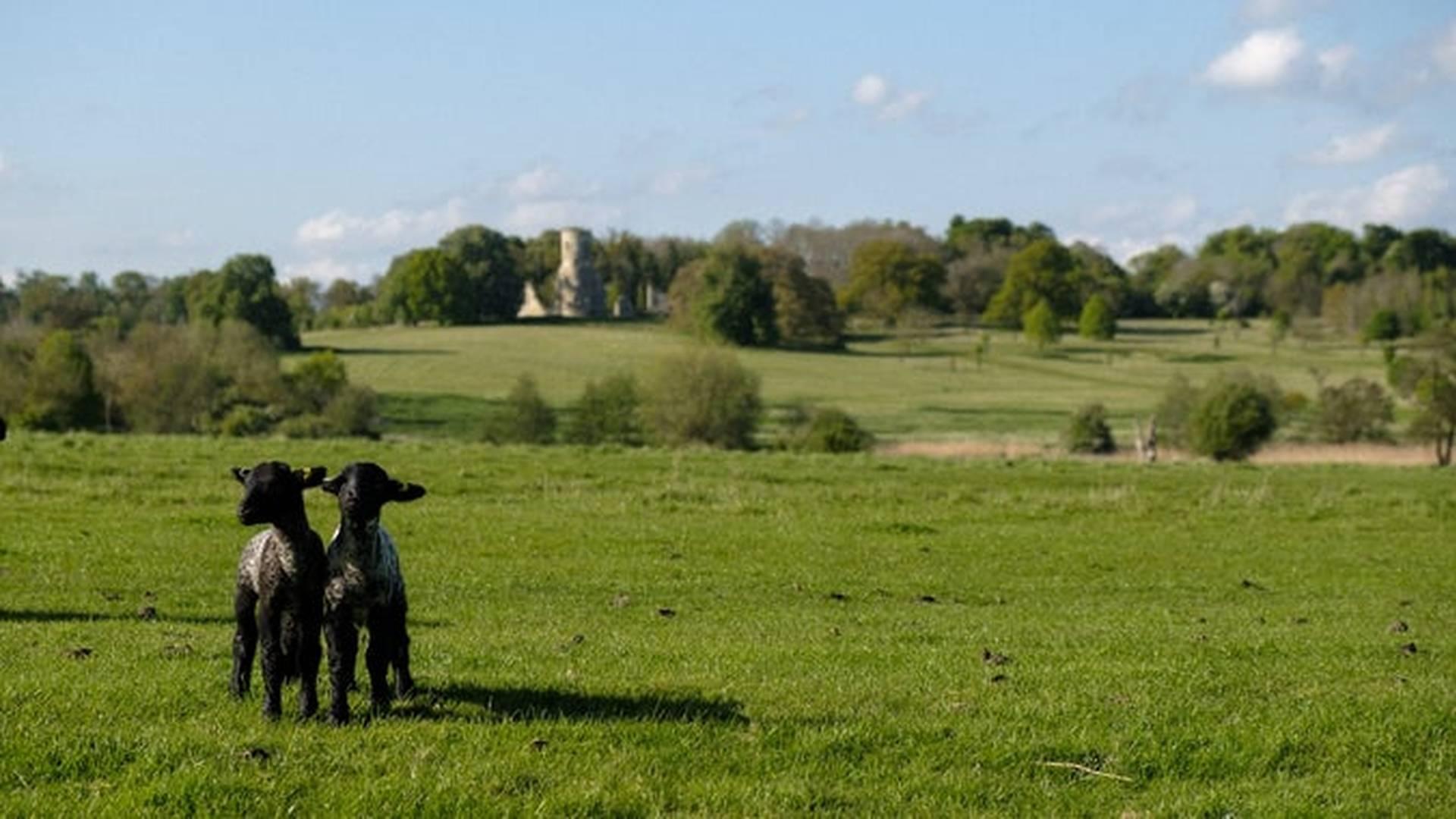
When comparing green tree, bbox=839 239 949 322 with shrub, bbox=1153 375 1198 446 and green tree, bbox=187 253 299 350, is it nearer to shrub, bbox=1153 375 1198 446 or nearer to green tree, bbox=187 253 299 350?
A: green tree, bbox=187 253 299 350

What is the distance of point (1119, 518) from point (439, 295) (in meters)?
146

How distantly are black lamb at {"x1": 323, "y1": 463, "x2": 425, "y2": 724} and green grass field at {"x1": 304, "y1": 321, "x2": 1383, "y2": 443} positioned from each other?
72.9 m

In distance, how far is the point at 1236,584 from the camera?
2547cm

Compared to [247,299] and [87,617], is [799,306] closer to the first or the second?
[247,299]

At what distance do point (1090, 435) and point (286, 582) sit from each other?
7193cm

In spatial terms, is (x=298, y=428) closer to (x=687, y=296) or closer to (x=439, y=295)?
(x=687, y=296)

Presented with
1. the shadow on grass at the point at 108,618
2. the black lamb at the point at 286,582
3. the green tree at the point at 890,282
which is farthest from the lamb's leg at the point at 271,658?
the green tree at the point at 890,282

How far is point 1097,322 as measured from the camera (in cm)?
16762

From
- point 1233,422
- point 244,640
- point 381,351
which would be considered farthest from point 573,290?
point 244,640

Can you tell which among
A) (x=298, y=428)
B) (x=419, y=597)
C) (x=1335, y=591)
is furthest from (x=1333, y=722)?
(x=298, y=428)

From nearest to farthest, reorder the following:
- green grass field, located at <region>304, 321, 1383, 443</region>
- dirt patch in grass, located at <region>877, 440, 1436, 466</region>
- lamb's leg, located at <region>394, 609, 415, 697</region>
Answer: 1. lamb's leg, located at <region>394, 609, 415, 697</region>
2. dirt patch in grass, located at <region>877, 440, 1436, 466</region>
3. green grass field, located at <region>304, 321, 1383, 443</region>

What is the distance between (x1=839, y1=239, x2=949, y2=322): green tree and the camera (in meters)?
182

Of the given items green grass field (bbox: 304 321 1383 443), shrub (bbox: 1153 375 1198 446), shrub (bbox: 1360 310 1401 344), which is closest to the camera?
shrub (bbox: 1153 375 1198 446)

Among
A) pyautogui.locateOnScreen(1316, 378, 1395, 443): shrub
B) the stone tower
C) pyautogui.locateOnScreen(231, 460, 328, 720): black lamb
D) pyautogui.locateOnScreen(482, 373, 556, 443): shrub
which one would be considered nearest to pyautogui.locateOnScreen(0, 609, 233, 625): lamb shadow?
pyautogui.locateOnScreen(231, 460, 328, 720): black lamb
